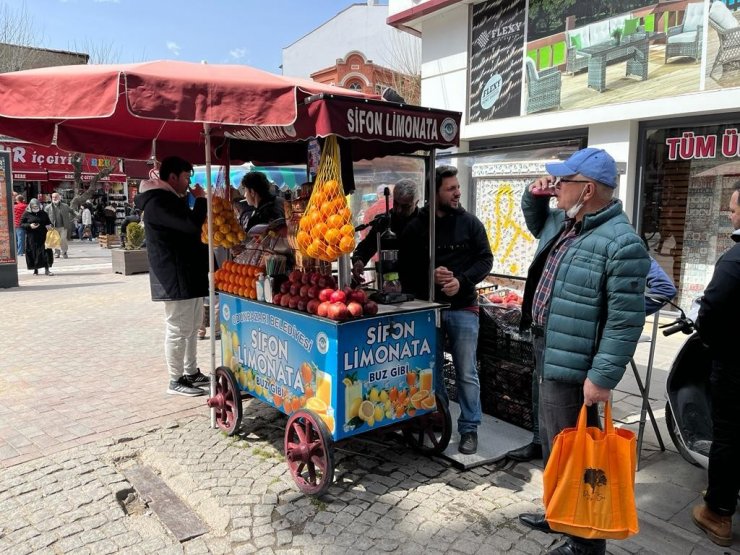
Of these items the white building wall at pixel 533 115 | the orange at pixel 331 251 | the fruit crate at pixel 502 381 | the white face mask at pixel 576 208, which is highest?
the white building wall at pixel 533 115

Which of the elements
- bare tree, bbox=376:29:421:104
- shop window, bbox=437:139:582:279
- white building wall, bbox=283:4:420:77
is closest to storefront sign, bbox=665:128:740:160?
shop window, bbox=437:139:582:279

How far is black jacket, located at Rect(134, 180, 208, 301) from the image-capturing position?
4.62 m

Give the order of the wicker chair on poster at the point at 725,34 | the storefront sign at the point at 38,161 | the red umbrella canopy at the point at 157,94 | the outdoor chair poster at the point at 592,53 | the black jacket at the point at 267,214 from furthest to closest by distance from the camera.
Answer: the storefront sign at the point at 38,161 < the outdoor chair poster at the point at 592,53 < the wicker chair on poster at the point at 725,34 < the black jacket at the point at 267,214 < the red umbrella canopy at the point at 157,94

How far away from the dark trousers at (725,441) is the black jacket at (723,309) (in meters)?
0.10

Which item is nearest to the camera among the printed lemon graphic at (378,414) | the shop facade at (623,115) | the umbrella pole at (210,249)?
the printed lemon graphic at (378,414)

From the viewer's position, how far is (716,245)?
24.1 ft

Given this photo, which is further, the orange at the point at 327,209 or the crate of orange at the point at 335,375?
the crate of orange at the point at 335,375

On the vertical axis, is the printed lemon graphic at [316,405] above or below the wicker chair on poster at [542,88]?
below

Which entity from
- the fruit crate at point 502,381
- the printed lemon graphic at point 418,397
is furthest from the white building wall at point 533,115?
the printed lemon graphic at point 418,397

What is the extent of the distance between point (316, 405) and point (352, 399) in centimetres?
25

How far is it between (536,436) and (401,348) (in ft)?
4.08

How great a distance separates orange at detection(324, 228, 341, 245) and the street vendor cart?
468 millimetres

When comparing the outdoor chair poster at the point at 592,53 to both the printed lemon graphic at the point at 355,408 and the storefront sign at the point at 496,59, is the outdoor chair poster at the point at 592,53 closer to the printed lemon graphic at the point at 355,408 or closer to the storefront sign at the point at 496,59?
the storefront sign at the point at 496,59

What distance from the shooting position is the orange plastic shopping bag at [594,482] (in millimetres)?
2379
